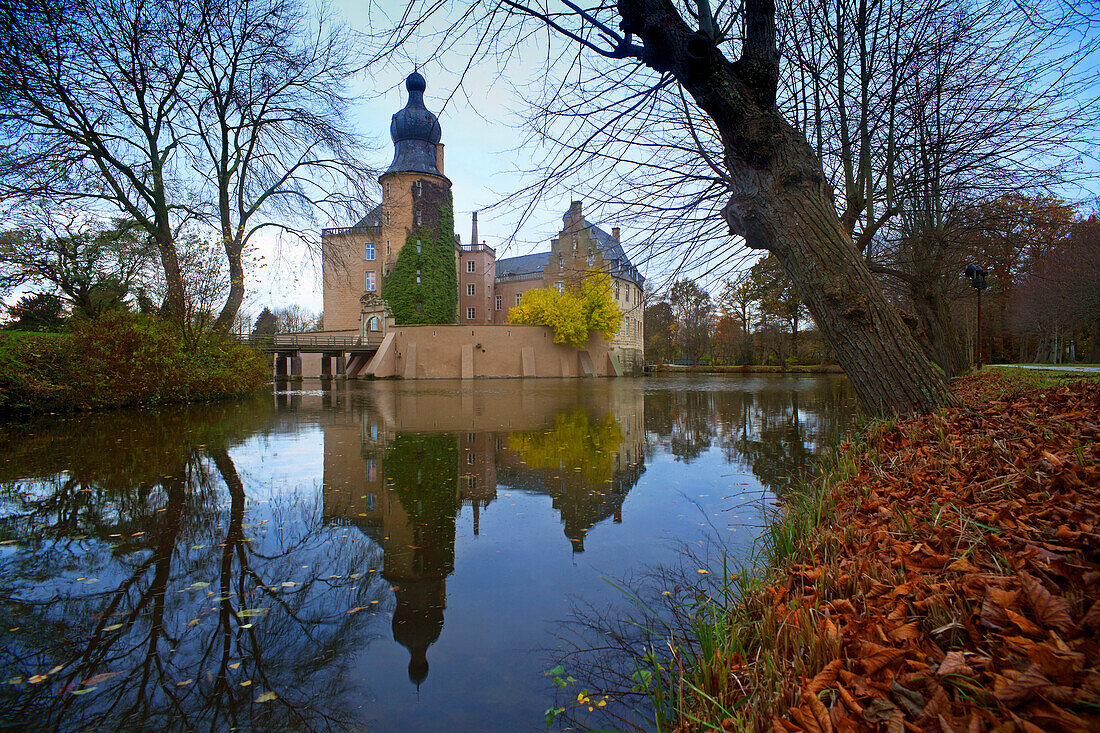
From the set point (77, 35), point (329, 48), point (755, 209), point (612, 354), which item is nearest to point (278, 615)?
point (755, 209)

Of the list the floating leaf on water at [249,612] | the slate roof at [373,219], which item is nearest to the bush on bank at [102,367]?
the slate roof at [373,219]

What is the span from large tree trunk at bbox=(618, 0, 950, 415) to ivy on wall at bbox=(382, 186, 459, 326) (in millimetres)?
36251

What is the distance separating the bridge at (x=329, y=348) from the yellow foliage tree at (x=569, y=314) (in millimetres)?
11636

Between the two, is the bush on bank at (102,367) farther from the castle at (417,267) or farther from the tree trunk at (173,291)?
the castle at (417,267)

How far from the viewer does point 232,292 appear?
609 inches

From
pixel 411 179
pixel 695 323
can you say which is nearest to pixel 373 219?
pixel 411 179

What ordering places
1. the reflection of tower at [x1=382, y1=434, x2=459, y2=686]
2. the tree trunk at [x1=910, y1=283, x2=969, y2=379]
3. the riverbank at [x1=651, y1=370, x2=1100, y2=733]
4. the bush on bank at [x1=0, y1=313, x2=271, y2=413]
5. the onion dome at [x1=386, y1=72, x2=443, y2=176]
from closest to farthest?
the riverbank at [x1=651, y1=370, x2=1100, y2=733], the reflection of tower at [x1=382, y1=434, x2=459, y2=686], the bush on bank at [x1=0, y1=313, x2=271, y2=413], the tree trunk at [x1=910, y1=283, x2=969, y2=379], the onion dome at [x1=386, y1=72, x2=443, y2=176]

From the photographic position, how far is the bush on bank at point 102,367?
1004 centimetres

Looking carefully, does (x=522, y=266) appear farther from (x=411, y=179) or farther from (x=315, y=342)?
(x=315, y=342)

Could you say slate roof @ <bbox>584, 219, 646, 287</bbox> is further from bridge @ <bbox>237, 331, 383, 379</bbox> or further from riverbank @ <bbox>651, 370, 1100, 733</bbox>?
bridge @ <bbox>237, 331, 383, 379</bbox>

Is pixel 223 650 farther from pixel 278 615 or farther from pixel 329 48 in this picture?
pixel 329 48

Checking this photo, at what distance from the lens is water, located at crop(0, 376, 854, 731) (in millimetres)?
2109

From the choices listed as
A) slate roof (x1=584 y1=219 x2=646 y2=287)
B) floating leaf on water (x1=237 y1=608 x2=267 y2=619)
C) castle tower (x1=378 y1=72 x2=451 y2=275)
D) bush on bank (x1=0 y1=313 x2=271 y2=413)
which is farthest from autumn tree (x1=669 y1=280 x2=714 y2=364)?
floating leaf on water (x1=237 y1=608 x2=267 y2=619)

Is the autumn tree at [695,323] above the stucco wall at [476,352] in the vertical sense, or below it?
above
